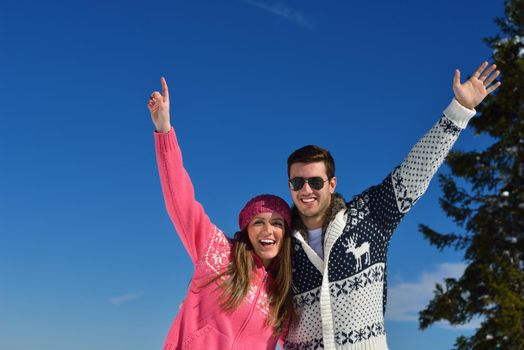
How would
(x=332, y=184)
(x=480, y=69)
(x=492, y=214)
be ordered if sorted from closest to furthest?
1. (x=480, y=69)
2. (x=332, y=184)
3. (x=492, y=214)

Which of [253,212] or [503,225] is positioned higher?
[503,225]

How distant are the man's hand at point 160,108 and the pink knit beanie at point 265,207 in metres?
0.80

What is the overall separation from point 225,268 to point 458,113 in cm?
188

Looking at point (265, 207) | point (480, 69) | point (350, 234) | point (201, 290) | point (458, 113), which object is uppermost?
point (480, 69)

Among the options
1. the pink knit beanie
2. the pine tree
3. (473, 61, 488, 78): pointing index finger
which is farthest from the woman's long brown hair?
the pine tree

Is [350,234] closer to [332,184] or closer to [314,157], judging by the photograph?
[332,184]

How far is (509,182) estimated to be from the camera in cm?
1705

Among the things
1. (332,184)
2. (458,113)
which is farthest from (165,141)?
(458,113)

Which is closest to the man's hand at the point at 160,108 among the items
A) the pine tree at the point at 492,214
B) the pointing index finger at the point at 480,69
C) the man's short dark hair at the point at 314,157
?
the man's short dark hair at the point at 314,157

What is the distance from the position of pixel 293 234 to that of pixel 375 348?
94 centimetres

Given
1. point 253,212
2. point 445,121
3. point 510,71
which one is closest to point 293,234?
point 253,212

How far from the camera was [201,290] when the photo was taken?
14.4ft

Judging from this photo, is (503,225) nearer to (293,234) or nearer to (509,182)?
(509,182)

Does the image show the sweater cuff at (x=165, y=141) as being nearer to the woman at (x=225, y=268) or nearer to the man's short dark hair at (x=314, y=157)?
the woman at (x=225, y=268)
